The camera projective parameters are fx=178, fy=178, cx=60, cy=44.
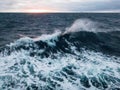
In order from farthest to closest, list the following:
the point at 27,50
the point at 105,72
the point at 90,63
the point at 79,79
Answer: the point at 27,50 < the point at 90,63 < the point at 105,72 < the point at 79,79

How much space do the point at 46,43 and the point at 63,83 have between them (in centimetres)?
520

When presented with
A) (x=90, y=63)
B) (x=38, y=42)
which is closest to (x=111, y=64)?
(x=90, y=63)

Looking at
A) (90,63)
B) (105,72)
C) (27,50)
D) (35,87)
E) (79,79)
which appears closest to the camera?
(35,87)

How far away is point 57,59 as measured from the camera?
369 inches

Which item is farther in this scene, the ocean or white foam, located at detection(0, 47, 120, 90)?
white foam, located at detection(0, 47, 120, 90)

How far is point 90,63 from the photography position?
8.89 metres

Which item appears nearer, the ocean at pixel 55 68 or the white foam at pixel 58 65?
the ocean at pixel 55 68

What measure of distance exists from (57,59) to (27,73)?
2.18m

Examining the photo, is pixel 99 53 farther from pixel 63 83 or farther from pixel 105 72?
pixel 63 83

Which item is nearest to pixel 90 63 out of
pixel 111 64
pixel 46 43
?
pixel 111 64

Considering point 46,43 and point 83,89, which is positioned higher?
point 46,43

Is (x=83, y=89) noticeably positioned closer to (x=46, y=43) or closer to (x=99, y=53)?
(x=99, y=53)

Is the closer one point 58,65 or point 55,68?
point 55,68

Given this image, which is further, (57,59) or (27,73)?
(57,59)
